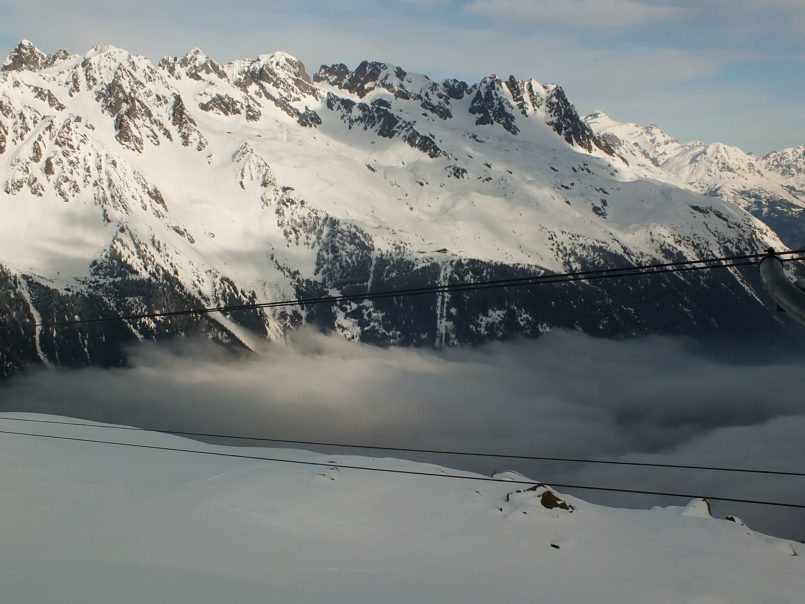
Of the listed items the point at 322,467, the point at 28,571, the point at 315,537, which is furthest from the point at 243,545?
the point at 322,467

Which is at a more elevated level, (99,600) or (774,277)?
(774,277)

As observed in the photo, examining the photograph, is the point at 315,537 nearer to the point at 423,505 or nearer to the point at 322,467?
the point at 423,505

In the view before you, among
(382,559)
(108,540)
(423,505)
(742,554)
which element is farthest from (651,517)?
(108,540)

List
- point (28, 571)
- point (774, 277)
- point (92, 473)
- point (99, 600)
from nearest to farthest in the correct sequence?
1. point (774, 277)
2. point (99, 600)
3. point (28, 571)
4. point (92, 473)

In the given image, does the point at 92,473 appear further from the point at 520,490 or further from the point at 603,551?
the point at 603,551

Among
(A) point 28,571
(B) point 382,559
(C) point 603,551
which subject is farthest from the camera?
(C) point 603,551

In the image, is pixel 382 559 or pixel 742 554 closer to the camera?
pixel 382 559
